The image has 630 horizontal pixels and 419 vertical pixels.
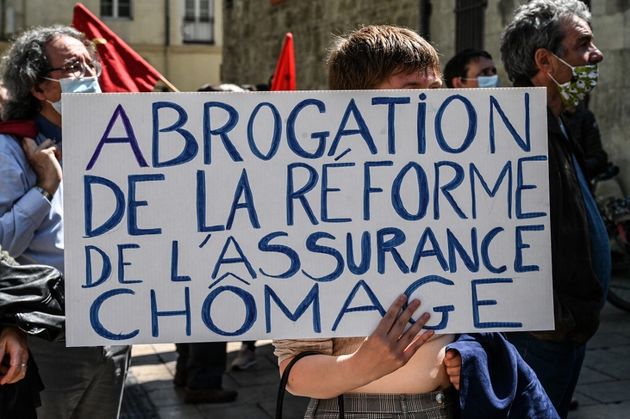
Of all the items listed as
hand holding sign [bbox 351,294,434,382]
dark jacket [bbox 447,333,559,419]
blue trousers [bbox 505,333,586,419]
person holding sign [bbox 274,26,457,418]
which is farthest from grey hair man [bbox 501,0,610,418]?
hand holding sign [bbox 351,294,434,382]

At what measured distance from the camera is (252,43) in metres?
17.4

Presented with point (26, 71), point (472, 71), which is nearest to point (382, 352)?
point (26, 71)

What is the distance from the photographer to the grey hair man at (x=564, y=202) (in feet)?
9.21

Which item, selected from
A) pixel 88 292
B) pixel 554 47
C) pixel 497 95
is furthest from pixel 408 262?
pixel 554 47

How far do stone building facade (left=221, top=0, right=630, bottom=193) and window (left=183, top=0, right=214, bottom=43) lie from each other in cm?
871

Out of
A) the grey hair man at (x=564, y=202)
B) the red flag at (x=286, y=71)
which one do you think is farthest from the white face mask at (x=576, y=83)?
the red flag at (x=286, y=71)

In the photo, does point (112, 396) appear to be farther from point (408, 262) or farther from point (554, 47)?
point (554, 47)

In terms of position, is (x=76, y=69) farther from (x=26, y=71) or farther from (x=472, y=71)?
(x=472, y=71)

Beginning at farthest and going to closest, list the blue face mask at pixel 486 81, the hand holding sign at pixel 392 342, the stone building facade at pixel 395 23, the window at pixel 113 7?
the window at pixel 113 7, the stone building facade at pixel 395 23, the blue face mask at pixel 486 81, the hand holding sign at pixel 392 342

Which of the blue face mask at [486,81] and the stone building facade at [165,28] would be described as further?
the stone building facade at [165,28]

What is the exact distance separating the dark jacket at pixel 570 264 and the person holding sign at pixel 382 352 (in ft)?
2.55

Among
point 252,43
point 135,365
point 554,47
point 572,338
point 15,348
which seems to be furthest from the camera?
point 252,43

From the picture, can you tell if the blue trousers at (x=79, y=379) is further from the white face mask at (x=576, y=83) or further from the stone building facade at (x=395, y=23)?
the white face mask at (x=576, y=83)

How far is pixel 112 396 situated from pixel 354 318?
1.41 m
